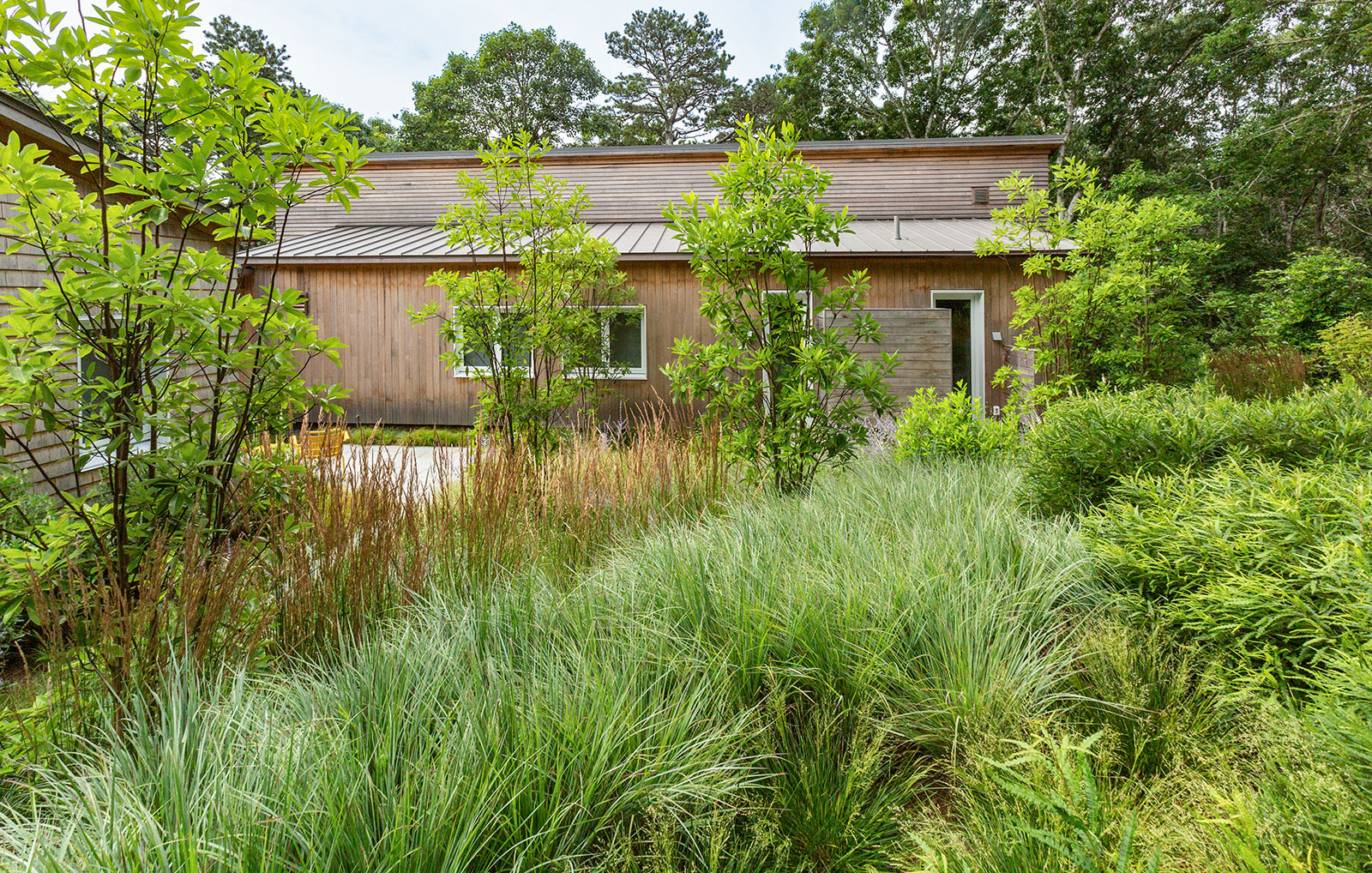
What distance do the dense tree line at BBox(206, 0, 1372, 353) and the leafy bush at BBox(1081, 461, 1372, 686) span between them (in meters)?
10.4

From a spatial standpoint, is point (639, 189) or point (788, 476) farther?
point (639, 189)

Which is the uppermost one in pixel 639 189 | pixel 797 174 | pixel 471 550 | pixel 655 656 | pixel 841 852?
pixel 639 189

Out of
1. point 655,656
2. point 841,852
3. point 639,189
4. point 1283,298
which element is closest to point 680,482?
point 655,656

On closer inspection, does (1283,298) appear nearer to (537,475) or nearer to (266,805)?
(537,475)

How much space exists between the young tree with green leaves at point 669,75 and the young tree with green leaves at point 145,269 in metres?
30.9

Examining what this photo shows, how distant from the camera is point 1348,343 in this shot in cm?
898

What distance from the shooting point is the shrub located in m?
6.83

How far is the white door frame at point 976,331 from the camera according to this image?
10.1 metres

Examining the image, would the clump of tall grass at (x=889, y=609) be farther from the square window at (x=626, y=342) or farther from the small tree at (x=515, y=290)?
the square window at (x=626, y=342)

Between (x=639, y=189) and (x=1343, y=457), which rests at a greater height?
(x=639, y=189)

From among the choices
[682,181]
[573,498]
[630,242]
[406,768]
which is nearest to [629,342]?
[630,242]

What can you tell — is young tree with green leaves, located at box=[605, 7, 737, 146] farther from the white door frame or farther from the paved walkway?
the paved walkway

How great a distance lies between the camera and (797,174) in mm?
4402

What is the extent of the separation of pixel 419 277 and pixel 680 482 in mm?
8833
